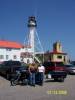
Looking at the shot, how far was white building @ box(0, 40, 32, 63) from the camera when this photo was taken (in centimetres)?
9344

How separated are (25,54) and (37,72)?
7160 cm

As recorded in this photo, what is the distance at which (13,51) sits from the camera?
9675 cm

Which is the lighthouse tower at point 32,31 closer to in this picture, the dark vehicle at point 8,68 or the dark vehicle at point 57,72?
the dark vehicle at point 8,68

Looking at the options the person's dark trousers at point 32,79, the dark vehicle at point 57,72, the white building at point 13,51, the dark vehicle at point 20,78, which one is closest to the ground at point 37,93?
the person's dark trousers at point 32,79

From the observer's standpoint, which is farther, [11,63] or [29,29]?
[29,29]

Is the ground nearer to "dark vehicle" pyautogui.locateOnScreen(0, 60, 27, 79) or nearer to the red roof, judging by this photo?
"dark vehicle" pyautogui.locateOnScreen(0, 60, 27, 79)

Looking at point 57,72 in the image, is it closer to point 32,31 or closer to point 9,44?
point 9,44

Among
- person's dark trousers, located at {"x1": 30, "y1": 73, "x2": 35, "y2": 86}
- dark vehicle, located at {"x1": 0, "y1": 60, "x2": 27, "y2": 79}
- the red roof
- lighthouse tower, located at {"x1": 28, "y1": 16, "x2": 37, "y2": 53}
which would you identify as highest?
lighthouse tower, located at {"x1": 28, "y1": 16, "x2": 37, "y2": 53}

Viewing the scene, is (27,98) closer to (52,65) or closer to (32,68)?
(32,68)

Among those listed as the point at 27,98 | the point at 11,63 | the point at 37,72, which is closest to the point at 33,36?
the point at 11,63

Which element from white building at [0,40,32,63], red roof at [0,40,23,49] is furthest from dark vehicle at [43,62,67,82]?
red roof at [0,40,23,49]

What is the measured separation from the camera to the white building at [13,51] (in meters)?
93.4

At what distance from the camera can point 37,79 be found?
24.3 m

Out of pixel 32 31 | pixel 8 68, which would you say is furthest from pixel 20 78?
pixel 32 31
